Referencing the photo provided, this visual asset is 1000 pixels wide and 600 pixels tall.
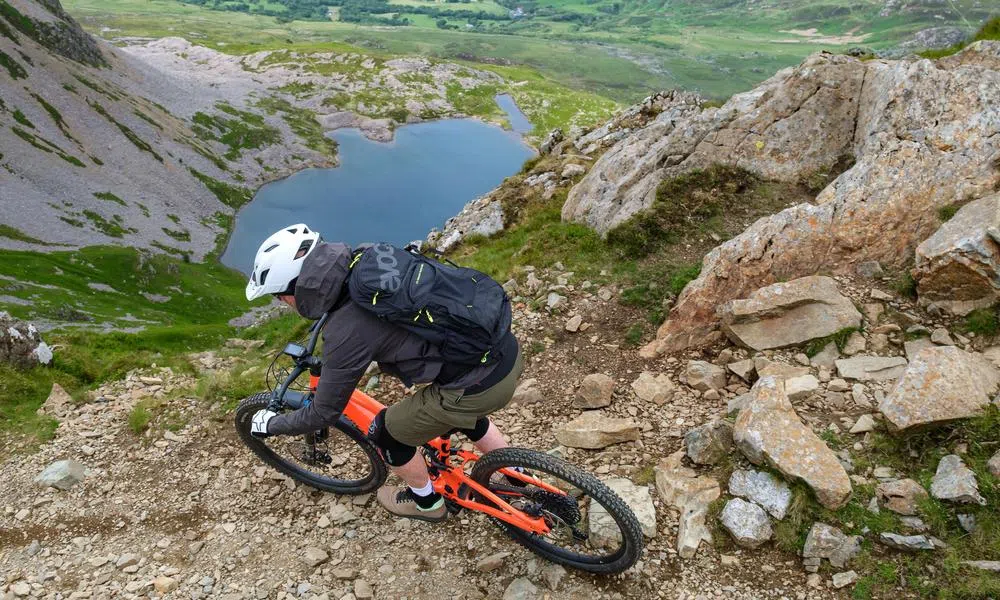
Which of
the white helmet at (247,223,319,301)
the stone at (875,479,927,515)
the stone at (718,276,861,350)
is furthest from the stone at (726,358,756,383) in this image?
the white helmet at (247,223,319,301)

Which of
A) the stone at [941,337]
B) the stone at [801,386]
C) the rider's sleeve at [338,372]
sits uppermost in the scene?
the rider's sleeve at [338,372]

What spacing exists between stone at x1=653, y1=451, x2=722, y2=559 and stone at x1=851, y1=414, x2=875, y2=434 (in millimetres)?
2159

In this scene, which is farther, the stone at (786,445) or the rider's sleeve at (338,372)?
the stone at (786,445)

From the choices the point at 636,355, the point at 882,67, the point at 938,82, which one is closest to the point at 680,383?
the point at 636,355

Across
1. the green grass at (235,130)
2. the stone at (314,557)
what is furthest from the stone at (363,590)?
the green grass at (235,130)

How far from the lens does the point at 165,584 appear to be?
7047 mm

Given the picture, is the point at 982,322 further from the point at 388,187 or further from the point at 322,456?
the point at 388,187

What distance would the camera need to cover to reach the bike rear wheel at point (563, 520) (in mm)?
6012

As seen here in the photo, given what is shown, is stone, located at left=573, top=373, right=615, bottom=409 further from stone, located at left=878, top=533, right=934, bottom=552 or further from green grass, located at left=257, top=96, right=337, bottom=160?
green grass, located at left=257, top=96, right=337, bottom=160

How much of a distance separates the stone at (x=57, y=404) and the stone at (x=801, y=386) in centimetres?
1397

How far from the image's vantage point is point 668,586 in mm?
6340

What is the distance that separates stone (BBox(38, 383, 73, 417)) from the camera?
11.0 metres

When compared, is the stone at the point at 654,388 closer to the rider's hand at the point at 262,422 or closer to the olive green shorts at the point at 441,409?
the olive green shorts at the point at 441,409

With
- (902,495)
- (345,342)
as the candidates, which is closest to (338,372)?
(345,342)
